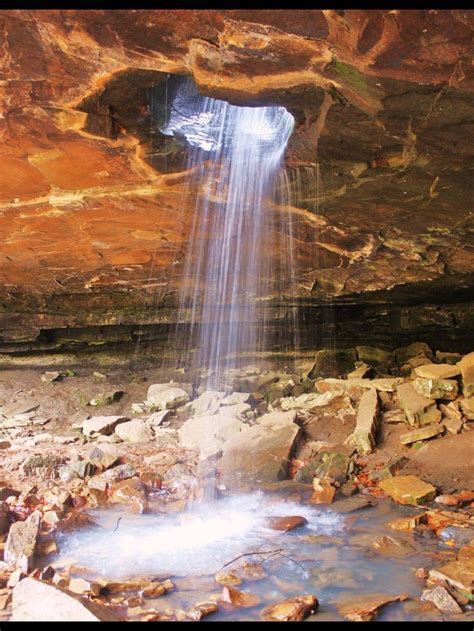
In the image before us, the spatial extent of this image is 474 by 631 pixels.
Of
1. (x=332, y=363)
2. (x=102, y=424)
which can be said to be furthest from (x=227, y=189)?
(x=332, y=363)

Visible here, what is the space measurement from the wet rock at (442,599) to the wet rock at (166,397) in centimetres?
810

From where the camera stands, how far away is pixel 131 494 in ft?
24.0

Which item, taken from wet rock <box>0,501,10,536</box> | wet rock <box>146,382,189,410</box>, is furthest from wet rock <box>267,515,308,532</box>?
wet rock <box>146,382,189,410</box>

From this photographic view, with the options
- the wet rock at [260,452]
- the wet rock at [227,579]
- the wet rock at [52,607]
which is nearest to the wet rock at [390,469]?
the wet rock at [260,452]

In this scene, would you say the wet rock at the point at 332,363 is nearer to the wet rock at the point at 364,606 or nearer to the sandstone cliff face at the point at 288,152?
the sandstone cliff face at the point at 288,152

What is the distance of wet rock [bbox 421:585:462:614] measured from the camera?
13.3 ft

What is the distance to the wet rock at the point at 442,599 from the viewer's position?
13.3 feet

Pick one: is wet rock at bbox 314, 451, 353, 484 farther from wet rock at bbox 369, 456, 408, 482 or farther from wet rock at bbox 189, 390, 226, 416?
wet rock at bbox 189, 390, 226, 416

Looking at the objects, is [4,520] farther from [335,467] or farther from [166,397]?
[166,397]

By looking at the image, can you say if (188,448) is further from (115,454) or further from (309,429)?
(309,429)

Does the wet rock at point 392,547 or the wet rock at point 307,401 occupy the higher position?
the wet rock at point 307,401

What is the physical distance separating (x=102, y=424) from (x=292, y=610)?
285 inches

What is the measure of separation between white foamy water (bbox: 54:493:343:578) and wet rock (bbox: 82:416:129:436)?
11.9 feet

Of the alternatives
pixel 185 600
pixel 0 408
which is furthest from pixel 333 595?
pixel 0 408
